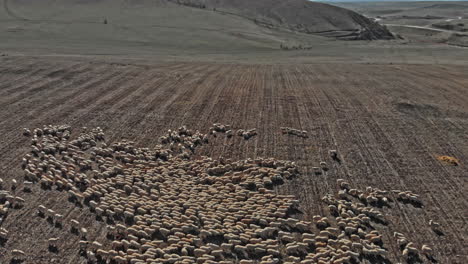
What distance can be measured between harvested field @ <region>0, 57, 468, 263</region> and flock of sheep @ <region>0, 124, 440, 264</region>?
435 mm

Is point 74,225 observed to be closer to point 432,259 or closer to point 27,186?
point 27,186

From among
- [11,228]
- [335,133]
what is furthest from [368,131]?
[11,228]

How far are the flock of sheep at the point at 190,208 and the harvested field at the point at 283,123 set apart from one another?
1.43 ft

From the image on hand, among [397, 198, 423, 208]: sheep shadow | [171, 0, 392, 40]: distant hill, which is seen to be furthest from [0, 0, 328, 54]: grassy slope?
[397, 198, 423, 208]: sheep shadow

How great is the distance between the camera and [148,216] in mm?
13250

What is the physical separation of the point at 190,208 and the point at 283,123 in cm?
1015

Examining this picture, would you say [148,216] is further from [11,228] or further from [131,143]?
[131,143]

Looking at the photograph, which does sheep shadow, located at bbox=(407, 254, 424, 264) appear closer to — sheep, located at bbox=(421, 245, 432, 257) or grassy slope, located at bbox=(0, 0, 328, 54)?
sheep, located at bbox=(421, 245, 432, 257)

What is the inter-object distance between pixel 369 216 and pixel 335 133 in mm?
7888

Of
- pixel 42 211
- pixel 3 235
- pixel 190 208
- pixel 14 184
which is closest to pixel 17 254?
pixel 3 235

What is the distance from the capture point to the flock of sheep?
1184 cm

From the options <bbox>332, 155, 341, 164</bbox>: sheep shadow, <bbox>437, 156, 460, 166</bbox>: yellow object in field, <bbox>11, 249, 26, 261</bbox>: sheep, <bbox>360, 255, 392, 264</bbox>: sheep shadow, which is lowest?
<bbox>11, 249, 26, 261</bbox>: sheep

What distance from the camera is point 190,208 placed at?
45.3 ft

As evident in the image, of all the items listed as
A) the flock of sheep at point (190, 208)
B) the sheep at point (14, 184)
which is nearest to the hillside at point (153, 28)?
the flock of sheep at point (190, 208)
